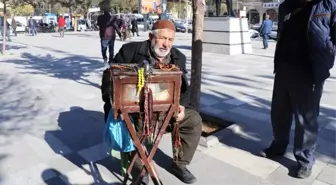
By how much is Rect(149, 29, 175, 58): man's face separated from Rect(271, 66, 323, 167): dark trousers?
3.68ft

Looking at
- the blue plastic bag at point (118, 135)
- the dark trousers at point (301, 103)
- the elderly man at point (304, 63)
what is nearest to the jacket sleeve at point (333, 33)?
the elderly man at point (304, 63)

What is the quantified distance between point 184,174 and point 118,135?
0.77m

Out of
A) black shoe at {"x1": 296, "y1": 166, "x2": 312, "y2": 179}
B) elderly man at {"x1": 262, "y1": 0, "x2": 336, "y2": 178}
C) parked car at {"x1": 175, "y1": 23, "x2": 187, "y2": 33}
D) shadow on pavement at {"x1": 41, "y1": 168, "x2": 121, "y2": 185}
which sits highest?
parked car at {"x1": 175, "y1": 23, "x2": 187, "y2": 33}

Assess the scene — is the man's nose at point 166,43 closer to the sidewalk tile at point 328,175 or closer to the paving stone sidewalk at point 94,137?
the paving stone sidewalk at point 94,137

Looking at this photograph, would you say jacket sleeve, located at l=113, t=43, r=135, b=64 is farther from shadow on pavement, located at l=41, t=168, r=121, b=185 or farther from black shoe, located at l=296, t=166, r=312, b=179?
black shoe, located at l=296, t=166, r=312, b=179

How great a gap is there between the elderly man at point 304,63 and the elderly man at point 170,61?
2.96ft

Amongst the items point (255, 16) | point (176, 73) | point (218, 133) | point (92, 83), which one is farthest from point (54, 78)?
point (255, 16)

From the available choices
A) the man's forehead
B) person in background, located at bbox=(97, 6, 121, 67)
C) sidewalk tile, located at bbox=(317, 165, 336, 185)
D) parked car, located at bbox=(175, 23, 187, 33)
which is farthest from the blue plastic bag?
parked car, located at bbox=(175, 23, 187, 33)

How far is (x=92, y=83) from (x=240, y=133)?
13.0 feet

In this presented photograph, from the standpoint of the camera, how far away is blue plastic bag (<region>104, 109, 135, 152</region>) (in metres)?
2.59

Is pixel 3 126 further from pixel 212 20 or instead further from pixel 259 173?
pixel 212 20

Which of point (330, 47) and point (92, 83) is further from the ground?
point (330, 47)

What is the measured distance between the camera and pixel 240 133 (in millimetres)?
4152

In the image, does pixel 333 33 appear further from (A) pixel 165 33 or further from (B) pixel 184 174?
(B) pixel 184 174
